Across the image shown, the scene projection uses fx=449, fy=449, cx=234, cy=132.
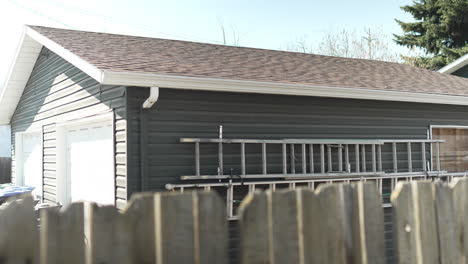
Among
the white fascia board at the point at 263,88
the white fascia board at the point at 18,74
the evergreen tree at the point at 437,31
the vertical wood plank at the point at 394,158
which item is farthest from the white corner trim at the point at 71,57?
the evergreen tree at the point at 437,31

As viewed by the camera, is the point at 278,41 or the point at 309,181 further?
the point at 278,41

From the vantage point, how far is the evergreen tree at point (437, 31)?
22.5 metres

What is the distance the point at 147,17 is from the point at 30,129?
60.0 feet

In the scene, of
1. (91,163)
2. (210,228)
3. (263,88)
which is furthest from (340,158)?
(210,228)

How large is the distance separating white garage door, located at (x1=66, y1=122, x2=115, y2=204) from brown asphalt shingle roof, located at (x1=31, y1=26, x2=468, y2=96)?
126cm

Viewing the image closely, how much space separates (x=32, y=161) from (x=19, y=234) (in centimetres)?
1053

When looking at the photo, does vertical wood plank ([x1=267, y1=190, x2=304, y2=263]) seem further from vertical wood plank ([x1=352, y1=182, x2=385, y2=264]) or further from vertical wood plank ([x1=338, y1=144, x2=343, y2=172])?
vertical wood plank ([x1=338, y1=144, x2=343, y2=172])

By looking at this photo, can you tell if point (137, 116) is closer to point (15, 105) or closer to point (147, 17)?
point (15, 105)

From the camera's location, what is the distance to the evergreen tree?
22547mm

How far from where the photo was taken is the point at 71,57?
6.75m

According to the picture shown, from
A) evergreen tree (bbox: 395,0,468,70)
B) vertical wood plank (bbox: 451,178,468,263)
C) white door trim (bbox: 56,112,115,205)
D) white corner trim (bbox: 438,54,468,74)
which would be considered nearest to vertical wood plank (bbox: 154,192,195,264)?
vertical wood plank (bbox: 451,178,468,263)

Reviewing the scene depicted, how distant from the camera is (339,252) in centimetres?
204

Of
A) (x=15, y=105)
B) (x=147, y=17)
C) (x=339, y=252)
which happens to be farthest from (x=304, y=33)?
(x=339, y=252)

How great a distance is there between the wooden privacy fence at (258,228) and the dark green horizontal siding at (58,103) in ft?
14.8
